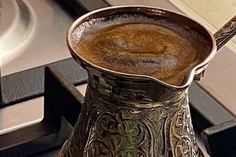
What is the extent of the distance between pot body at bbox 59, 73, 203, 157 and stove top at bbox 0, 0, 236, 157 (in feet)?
0.43

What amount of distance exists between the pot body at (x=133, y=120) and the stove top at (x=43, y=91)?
13cm

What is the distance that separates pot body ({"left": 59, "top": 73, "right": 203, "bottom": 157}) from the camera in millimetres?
436

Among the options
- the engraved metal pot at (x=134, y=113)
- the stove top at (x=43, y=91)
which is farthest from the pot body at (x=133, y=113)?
the stove top at (x=43, y=91)

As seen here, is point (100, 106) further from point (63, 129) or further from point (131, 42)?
point (63, 129)

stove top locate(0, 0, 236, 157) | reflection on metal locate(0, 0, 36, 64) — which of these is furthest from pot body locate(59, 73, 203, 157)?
reflection on metal locate(0, 0, 36, 64)

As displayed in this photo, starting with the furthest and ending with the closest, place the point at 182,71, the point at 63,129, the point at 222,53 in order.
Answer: the point at 222,53, the point at 63,129, the point at 182,71

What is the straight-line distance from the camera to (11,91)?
27.5 inches

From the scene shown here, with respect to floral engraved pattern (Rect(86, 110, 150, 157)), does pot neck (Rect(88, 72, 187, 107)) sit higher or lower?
higher

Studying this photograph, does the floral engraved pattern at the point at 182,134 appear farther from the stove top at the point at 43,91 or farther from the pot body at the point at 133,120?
the stove top at the point at 43,91

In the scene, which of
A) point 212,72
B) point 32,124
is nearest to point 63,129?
point 32,124

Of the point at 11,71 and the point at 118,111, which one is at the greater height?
the point at 118,111

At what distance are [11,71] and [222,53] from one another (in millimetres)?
240

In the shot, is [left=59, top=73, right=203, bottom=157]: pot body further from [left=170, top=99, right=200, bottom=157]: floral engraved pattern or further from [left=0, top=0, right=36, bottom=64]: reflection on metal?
[left=0, top=0, right=36, bottom=64]: reflection on metal

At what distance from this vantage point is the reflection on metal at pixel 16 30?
0.75 m
